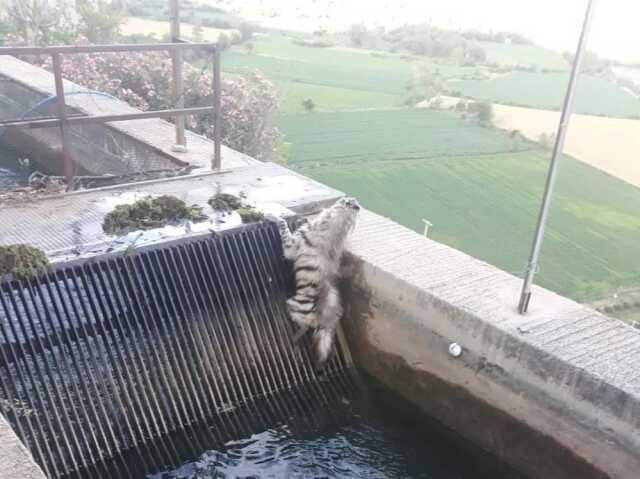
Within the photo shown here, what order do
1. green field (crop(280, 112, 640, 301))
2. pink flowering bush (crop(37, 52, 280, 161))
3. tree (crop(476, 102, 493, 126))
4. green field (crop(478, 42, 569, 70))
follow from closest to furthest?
pink flowering bush (crop(37, 52, 280, 161)) → green field (crop(280, 112, 640, 301)) → tree (crop(476, 102, 493, 126)) → green field (crop(478, 42, 569, 70))

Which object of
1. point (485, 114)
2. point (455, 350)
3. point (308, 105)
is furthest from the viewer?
point (485, 114)

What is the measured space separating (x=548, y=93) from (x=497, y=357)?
30138 mm

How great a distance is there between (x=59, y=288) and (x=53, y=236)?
739mm

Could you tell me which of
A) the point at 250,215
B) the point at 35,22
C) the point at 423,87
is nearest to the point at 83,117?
the point at 250,215

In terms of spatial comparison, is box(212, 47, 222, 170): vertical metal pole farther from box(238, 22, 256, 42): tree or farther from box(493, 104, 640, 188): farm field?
box(238, 22, 256, 42): tree

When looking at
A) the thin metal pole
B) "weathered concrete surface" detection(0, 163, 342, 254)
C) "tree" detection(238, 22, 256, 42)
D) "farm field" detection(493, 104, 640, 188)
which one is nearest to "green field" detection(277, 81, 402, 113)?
"farm field" detection(493, 104, 640, 188)

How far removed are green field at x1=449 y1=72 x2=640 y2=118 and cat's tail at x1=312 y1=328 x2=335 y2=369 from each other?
24.4 m

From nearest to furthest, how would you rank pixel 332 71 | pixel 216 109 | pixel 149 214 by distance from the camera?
pixel 149 214 < pixel 216 109 < pixel 332 71

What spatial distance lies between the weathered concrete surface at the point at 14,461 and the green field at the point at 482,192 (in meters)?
12.4

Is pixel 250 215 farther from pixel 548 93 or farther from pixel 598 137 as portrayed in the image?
pixel 548 93

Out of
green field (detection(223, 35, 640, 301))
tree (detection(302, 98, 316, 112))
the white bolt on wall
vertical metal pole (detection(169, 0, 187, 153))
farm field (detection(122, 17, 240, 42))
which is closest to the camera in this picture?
the white bolt on wall

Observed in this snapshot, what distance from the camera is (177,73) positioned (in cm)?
923

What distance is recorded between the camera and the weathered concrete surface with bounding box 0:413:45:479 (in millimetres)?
3990

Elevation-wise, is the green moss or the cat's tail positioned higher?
the green moss
